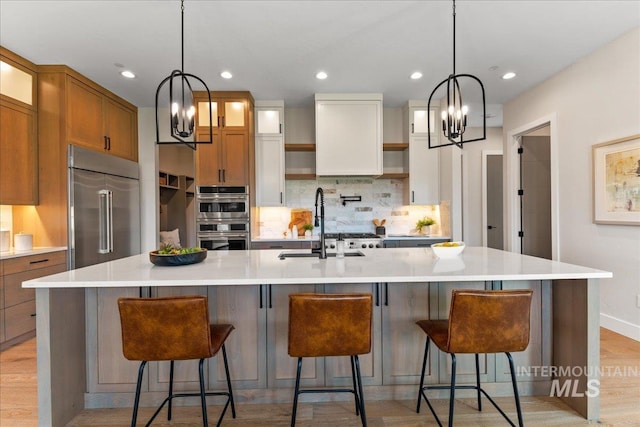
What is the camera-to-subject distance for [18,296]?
2992mm

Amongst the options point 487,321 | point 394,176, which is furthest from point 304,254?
point 394,176

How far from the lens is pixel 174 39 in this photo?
293cm

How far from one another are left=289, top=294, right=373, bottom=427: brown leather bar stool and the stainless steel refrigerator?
3177mm

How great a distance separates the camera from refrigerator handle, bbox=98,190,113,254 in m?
3.88

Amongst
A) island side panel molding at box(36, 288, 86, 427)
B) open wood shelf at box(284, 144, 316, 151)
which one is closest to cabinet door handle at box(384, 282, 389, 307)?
island side panel molding at box(36, 288, 86, 427)

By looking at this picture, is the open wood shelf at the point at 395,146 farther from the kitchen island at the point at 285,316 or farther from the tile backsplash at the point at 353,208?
the kitchen island at the point at 285,316

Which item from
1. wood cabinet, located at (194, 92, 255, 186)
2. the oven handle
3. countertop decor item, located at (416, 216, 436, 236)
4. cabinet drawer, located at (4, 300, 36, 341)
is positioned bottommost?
cabinet drawer, located at (4, 300, 36, 341)

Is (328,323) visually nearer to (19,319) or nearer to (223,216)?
(223,216)

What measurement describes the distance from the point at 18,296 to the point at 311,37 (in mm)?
3596

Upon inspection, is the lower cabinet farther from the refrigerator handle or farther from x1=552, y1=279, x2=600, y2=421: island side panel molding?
the refrigerator handle

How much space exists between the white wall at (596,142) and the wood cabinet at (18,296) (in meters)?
5.54

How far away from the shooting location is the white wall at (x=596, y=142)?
9.62 feet

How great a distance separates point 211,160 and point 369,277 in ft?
10.7

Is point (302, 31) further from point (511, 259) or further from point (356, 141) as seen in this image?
point (511, 259)
